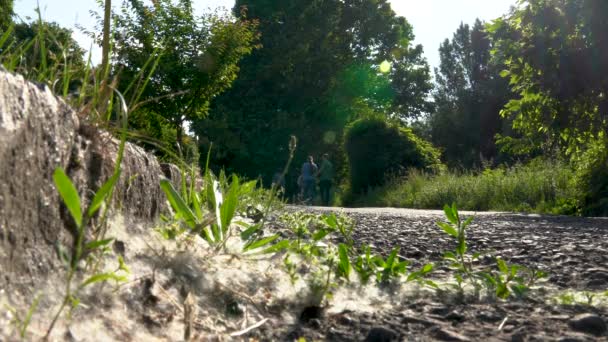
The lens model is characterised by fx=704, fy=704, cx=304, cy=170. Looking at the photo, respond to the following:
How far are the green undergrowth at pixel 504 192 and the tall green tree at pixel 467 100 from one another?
20299 mm

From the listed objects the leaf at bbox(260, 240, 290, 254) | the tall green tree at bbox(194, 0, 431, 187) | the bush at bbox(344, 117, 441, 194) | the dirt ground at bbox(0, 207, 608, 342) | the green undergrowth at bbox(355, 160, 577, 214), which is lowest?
the dirt ground at bbox(0, 207, 608, 342)

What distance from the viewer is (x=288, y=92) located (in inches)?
1299

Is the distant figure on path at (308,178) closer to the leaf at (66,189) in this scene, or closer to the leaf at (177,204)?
the leaf at (177,204)

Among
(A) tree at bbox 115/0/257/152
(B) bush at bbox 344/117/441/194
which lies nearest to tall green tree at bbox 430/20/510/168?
(B) bush at bbox 344/117/441/194

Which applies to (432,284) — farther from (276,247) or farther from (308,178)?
(308,178)

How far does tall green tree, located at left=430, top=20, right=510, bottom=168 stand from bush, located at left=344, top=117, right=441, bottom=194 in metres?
15.4

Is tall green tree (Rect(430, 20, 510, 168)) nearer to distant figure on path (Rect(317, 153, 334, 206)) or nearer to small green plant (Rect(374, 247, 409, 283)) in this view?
distant figure on path (Rect(317, 153, 334, 206))

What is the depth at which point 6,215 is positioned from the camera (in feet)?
4.52

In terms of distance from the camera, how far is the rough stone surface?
4.58 ft

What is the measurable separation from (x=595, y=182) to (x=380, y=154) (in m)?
10.8

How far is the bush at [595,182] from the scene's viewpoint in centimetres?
1144

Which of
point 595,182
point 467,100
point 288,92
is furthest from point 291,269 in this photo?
point 467,100

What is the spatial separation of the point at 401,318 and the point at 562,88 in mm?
11468

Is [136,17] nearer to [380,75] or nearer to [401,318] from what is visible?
[401,318]
